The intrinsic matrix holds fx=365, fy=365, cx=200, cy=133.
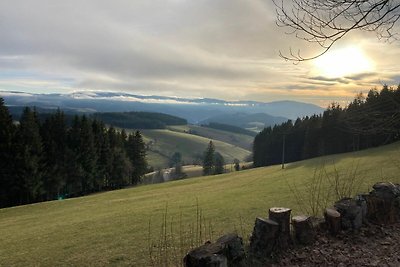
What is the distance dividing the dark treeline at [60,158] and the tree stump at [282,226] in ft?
144

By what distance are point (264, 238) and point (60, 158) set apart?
5547 cm

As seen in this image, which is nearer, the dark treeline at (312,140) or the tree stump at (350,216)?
the tree stump at (350,216)

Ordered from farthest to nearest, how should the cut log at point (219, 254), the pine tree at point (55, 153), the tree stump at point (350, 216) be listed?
1. the pine tree at point (55, 153)
2. the tree stump at point (350, 216)
3. the cut log at point (219, 254)

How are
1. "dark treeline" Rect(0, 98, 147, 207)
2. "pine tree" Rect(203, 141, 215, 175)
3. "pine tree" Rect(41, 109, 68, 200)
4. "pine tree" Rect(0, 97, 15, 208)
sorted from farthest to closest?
1. "pine tree" Rect(203, 141, 215, 175)
2. "pine tree" Rect(41, 109, 68, 200)
3. "dark treeline" Rect(0, 98, 147, 207)
4. "pine tree" Rect(0, 97, 15, 208)

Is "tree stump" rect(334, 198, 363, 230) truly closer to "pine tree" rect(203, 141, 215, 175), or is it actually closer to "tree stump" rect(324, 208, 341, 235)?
"tree stump" rect(324, 208, 341, 235)

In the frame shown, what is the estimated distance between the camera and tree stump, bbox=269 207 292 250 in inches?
291

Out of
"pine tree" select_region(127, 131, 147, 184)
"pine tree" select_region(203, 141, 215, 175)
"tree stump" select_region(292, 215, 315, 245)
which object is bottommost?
"pine tree" select_region(203, 141, 215, 175)

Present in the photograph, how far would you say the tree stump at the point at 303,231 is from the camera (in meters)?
7.80

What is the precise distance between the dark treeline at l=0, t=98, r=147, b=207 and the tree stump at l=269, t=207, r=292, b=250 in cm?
4403

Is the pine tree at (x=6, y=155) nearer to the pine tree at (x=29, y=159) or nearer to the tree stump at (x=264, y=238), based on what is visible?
the pine tree at (x=29, y=159)

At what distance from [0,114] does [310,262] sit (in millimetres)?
46528

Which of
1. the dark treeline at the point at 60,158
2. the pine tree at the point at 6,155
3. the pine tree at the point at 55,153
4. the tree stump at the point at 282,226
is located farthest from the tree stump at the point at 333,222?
the pine tree at the point at 55,153

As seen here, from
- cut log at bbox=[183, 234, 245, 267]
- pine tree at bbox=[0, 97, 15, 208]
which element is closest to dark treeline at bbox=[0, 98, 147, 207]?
pine tree at bbox=[0, 97, 15, 208]

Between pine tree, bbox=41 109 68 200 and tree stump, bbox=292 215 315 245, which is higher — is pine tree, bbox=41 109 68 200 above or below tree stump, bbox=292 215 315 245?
below
